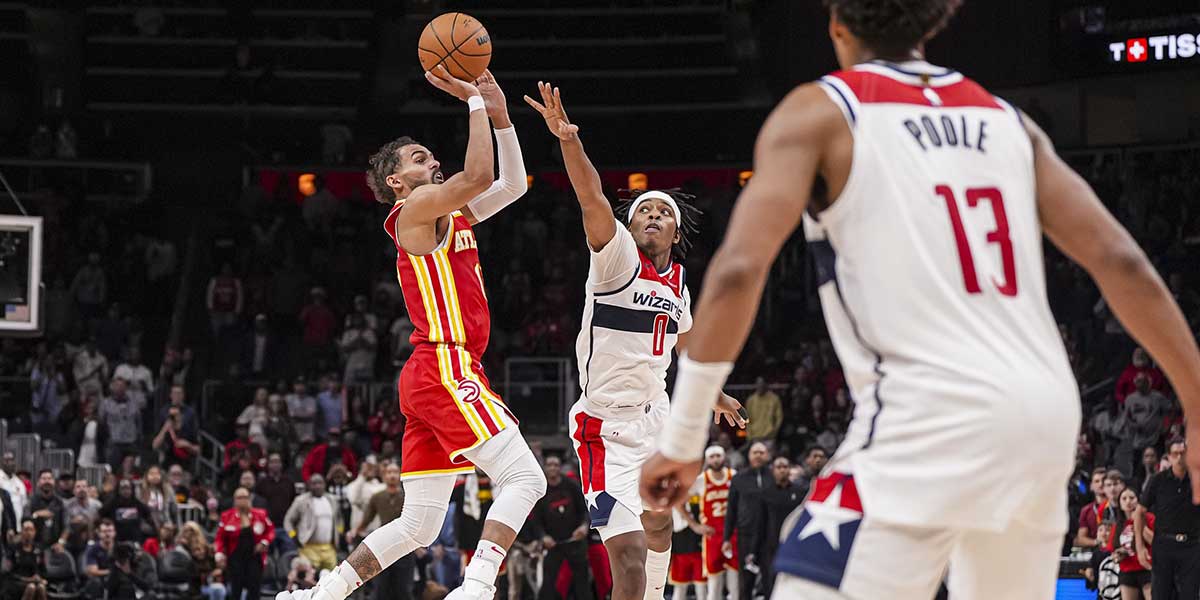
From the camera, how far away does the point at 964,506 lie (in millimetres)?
3287

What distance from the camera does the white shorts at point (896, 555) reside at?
3283 millimetres

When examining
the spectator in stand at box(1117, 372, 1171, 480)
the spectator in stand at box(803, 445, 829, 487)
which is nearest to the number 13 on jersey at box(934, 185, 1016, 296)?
the spectator in stand at box(803, 445, 829, 487)

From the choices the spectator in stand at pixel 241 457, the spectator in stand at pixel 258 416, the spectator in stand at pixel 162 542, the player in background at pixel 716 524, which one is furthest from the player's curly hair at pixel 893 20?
the spectator in stand at pixel 258 416

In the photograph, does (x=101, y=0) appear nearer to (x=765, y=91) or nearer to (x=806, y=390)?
(x=765, y=91)

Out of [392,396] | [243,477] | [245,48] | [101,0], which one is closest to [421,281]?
[243,477]

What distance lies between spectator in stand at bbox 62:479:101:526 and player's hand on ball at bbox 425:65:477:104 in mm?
11447

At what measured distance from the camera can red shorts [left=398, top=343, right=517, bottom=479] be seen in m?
7.05

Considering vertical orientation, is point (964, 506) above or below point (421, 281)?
below

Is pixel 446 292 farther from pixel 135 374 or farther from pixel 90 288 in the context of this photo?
pixel 90 288

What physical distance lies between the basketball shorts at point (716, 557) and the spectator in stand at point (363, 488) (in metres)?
3.81

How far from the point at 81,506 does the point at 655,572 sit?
11.2 m

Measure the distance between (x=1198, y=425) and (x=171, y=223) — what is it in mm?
24439

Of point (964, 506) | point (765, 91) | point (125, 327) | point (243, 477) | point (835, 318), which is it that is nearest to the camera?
point (964, 506)

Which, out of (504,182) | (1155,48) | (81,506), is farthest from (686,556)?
(504,182)
